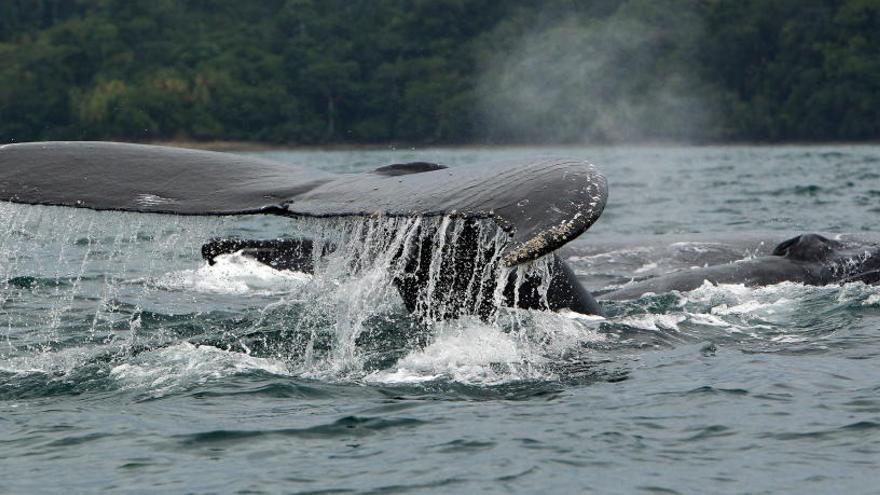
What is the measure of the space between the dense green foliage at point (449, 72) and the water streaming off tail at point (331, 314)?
59.1 meters

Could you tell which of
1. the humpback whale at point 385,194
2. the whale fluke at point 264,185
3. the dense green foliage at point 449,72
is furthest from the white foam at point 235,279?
the dense green foliage at point 449,72

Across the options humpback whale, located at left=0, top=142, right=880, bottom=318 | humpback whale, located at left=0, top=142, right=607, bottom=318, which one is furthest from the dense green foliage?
humpback whale, located at left=0, top=142, right=607, bottom=318

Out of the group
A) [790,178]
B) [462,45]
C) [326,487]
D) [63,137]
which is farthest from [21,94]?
[326,487]

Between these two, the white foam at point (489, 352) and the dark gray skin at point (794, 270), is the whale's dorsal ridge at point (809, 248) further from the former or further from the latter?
the white foam at point (489, 352)

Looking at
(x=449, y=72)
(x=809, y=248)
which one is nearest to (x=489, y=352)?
(x=809, y=248)

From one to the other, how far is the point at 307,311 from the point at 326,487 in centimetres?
372

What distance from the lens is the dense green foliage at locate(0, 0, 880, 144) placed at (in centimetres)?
6875

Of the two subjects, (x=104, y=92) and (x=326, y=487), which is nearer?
(x=326, y=487)

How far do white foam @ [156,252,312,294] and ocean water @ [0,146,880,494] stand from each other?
10 cm

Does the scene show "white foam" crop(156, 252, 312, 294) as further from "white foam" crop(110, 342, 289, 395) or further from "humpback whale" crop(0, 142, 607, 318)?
"humpback whale" crop(0, 142, 607, 318)

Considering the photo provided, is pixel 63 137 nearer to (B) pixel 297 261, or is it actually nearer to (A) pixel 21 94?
(A) pixel 21 94

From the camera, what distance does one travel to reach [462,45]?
81188 millimetres

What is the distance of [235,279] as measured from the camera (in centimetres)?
932

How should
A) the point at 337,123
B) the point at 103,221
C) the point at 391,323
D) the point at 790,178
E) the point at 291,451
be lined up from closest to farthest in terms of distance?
the point at 291,451, the point at 103,221, the point at 391,323, the point at 790,178, the point at 337,123
